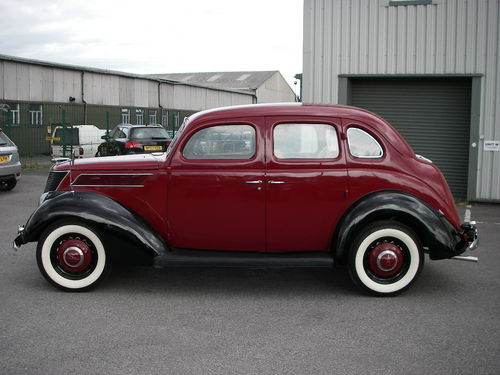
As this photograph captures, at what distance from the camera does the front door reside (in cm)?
553

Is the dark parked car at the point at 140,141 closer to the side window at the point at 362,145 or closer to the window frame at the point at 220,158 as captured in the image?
the window frame at the point at 220,158

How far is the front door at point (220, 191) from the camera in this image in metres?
5.53

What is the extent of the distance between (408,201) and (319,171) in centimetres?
85

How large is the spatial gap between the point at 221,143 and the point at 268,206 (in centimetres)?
76

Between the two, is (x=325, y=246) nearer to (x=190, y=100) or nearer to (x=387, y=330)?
(x=387, y=330)

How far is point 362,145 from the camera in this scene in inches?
222

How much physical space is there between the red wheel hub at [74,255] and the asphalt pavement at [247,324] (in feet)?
0.84

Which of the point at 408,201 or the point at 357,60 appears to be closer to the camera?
the point at 408,201

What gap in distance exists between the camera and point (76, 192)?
5.65 metres

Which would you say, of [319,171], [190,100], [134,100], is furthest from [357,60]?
[190,100]

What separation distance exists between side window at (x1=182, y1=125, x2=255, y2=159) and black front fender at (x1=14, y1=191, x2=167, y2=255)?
0.80m

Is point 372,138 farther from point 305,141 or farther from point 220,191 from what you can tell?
point 220,191

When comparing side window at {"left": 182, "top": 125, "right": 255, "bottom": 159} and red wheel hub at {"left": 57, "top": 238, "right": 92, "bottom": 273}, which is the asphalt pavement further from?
side window at {"left": 182, "top": 125, "right": 255, "bottom": 159}

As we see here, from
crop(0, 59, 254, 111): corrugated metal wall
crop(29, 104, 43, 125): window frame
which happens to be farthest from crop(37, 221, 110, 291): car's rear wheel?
crop(29, 104, 43, 125): window frame
